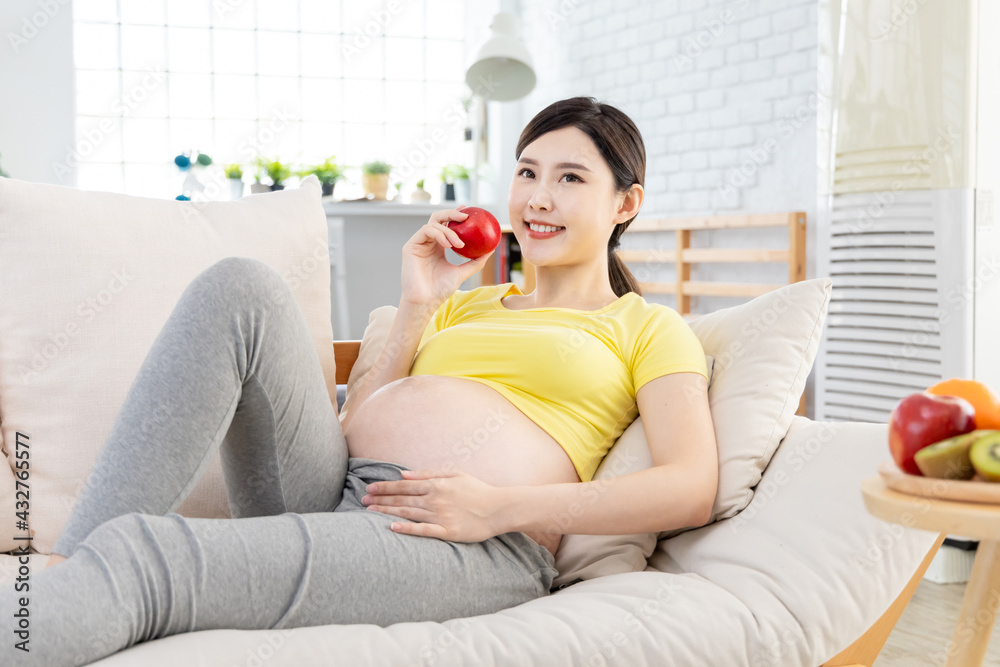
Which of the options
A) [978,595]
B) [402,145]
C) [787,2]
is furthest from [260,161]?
[978,595]

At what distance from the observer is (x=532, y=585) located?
125 cm

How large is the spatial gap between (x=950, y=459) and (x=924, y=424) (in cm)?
5

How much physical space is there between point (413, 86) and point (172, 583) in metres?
5.09

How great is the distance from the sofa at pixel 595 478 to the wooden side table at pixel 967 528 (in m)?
0.16

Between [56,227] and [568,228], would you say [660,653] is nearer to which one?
[568,228]

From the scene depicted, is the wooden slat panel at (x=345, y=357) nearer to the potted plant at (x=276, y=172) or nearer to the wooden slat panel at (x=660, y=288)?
the wooden slat panel at (x=660, y=288)

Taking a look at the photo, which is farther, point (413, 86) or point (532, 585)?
point (413, 86)

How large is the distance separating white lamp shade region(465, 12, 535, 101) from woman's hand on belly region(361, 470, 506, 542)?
132 inches

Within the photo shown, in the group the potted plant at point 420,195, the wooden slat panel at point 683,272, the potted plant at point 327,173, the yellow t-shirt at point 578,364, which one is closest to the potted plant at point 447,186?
the potted plant at point 420,195

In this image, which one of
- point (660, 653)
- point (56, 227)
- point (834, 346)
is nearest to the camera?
point (660, 653)

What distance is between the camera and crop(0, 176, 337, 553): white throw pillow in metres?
1.46

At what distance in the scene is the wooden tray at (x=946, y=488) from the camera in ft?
2.48

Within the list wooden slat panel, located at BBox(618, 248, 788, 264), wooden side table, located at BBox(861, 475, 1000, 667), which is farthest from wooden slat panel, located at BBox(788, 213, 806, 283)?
wooden side table, located at BBox(861, 475, 1000, 667)

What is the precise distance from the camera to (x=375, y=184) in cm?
534
